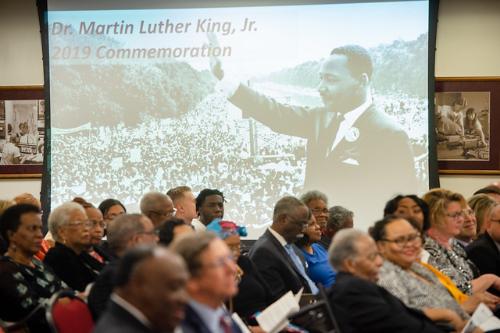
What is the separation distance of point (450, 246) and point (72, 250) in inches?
101

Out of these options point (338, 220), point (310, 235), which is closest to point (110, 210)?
point (310, 235)

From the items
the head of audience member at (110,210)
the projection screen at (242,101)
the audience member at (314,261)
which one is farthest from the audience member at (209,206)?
the projection screen at (242,101)

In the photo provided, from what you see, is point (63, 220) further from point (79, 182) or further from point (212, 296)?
point (79, 182)

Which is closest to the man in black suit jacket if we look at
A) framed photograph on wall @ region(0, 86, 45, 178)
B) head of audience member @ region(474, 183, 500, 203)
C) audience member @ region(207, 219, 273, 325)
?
head of audience member @ region(474, 183, 500, 203)

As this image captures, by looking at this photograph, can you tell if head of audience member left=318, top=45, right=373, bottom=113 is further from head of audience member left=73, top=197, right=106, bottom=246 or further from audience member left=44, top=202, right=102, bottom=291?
audience member left=44, top=202, right=102, bottom=291

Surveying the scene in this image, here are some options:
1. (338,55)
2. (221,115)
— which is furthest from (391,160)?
(221,115)

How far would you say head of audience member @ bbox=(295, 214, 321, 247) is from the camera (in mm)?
6617

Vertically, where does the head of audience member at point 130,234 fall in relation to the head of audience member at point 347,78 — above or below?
below

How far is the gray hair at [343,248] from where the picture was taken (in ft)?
14.4

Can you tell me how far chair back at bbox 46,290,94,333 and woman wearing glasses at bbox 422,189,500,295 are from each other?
2.60m

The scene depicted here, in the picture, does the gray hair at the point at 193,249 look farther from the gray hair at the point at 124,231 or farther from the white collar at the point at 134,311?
the gray hair at the point at 124,231

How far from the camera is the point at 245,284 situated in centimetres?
533

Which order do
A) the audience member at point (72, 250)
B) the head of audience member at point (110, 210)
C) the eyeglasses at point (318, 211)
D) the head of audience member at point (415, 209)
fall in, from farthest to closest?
the eyeglasses at point (318, 211) < the head of audience member at point (110, 210) < the head of audience member at point (415, 209) < the audience member at point (72, 250)

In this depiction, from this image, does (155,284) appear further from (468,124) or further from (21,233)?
(468,124)
